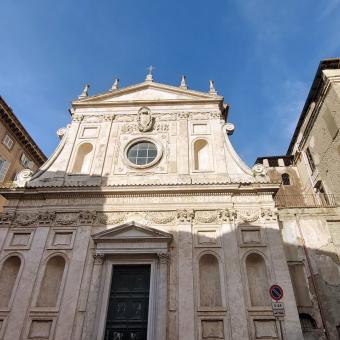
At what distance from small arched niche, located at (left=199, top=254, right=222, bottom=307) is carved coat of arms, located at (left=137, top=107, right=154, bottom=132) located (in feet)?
21.4

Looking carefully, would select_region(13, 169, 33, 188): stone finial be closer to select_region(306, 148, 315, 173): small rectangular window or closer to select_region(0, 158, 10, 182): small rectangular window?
select_region(0, 158, 10, 182): small rectangular window

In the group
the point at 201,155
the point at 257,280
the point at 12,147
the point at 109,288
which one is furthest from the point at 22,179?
the point at 12,147

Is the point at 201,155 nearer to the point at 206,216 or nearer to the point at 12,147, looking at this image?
the point at 206,216

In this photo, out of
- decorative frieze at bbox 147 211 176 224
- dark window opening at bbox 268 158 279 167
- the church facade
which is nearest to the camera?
the church facade

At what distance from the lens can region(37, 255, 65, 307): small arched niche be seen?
10.4 metres

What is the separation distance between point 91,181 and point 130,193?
1.84m

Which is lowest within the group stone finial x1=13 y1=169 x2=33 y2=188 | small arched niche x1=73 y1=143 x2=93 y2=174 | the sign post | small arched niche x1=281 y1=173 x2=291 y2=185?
the sign post

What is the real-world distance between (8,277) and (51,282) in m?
1.55

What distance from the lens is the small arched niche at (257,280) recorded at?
1002cm

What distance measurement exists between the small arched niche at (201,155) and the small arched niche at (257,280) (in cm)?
435

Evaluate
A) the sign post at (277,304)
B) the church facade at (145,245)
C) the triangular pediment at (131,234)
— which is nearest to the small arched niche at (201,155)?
the church facade at (145,245)

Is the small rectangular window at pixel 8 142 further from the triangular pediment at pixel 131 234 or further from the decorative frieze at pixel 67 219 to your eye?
the triangular pediment at pixel 131 234

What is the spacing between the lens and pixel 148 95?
16438 mm

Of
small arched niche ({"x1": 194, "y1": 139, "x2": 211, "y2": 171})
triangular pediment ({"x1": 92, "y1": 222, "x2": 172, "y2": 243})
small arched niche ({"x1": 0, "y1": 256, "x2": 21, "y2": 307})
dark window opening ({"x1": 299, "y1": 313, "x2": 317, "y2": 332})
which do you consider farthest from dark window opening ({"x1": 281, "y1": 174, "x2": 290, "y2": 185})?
small arched niche ({"x1": 0, "y1": 256, "x2": 21, "y2": 307})
